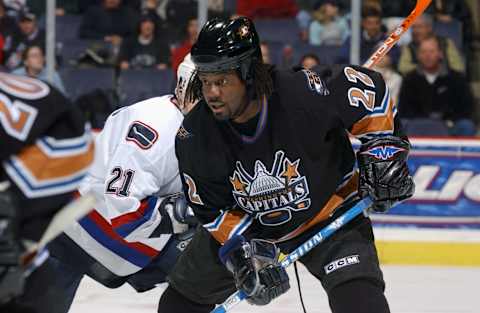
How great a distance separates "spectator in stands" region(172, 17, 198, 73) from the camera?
617 centimetres

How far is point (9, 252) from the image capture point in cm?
195

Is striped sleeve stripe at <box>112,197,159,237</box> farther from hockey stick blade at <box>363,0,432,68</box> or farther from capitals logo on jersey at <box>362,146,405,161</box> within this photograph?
hockey stick blade at <box>363,0,432,68</box>

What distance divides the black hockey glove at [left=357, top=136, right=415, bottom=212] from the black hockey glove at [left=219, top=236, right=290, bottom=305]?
295 mm

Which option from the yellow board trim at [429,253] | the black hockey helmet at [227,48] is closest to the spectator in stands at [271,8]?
the yellow board trim at [429,253]

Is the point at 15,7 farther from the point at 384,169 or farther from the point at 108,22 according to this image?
the point at 384,169

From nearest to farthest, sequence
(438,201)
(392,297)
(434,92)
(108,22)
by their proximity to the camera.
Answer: (392,297) < (438,201) < (434,92) < (108,22)

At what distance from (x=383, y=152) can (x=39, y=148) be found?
109cm

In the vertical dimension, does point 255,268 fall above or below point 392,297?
above

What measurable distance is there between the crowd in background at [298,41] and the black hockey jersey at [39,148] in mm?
3778

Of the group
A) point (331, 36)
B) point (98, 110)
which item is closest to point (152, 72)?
point (98, 110)

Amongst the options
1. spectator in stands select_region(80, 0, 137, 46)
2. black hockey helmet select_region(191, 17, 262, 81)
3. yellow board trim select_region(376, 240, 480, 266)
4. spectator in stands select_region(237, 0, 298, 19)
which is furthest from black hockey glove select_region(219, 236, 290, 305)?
spectator in stands select_region(80, 0, 137, 46)

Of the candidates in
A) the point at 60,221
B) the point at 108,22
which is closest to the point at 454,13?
the point at 108,22

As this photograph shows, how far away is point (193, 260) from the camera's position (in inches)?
117

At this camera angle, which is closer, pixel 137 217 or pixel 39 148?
pixel 39 148
